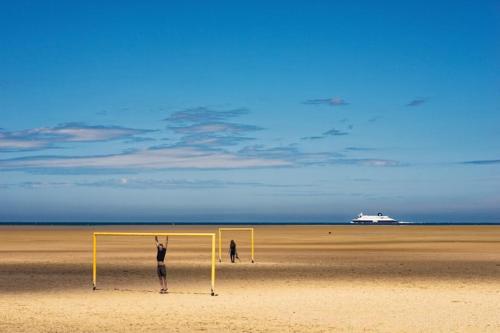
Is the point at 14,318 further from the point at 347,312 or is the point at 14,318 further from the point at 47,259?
the point at 47,259

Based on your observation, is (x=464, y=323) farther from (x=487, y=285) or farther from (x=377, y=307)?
(x=487, y=285)

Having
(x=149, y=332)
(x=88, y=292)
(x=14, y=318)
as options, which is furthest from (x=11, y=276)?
(x=149, y=332)

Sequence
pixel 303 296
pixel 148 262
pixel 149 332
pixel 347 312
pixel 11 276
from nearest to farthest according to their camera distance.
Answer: pixel 149 332 < pixel 347 312 < pixel 303 296 < pixel 11 276 < pixel 148 262

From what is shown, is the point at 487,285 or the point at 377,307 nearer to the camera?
the point at 377,307

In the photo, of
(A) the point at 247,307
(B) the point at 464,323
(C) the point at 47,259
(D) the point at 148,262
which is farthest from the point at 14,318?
(C) the point at 47,259

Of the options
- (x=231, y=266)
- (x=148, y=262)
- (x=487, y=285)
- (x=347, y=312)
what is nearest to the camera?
(x=347, y=312)

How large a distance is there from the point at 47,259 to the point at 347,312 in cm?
3147

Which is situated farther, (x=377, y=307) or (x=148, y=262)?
(x=148, y=262)

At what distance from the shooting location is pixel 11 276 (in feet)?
120

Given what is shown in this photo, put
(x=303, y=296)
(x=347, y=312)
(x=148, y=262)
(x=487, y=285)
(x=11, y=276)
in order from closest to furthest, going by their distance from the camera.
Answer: (x=347, y=312) < (x=303, y=296) < (x=487, y=285) < (x=11, y=276) < (x=148, y=262)

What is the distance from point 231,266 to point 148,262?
6287 mm

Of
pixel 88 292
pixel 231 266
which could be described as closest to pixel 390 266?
pixel 231 266

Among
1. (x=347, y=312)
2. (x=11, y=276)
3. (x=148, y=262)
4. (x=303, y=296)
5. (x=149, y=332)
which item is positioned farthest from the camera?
(x=148, y=262)

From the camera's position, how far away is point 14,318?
21781mm
